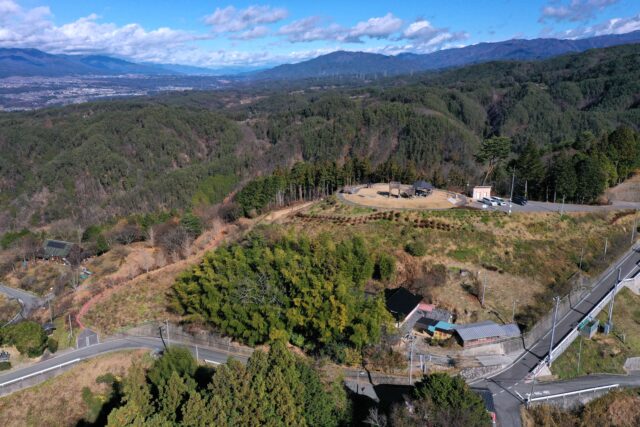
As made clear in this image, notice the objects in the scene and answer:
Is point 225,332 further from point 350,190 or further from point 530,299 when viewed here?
point 350,190

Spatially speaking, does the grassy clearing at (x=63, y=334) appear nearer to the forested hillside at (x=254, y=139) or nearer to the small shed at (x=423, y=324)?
the small shed at (x=423, y=324)

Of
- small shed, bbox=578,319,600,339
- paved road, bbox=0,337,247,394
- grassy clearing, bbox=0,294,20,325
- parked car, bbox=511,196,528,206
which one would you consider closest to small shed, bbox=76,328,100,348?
paved road, bbox=0,337,247,394

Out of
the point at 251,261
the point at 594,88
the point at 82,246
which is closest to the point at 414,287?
the point at 251,261

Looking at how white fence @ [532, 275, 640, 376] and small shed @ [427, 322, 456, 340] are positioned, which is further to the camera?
small shed @ [427, 322, 456, 340]

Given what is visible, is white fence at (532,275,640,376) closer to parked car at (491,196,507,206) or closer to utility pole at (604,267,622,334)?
utility pole at (604,267,622,334)

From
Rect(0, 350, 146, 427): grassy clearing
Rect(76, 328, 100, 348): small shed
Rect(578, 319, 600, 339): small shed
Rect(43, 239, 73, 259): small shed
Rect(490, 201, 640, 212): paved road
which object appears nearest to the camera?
Rect(0, 350, 146, 427): grassy clearing

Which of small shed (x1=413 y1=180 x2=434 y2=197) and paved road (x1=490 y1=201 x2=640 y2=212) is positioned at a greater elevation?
small shed (x1=413 y1=180 x2=434 y2=197)

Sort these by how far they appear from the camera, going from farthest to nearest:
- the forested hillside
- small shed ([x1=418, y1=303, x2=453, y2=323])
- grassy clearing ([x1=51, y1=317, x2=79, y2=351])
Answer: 1. the forested hillside
2. grassy clearing ([x1=51, y1=317, x2=79, y2=351])
3. small shed ([x1=418, y1=303, x2=453, y2=323])
